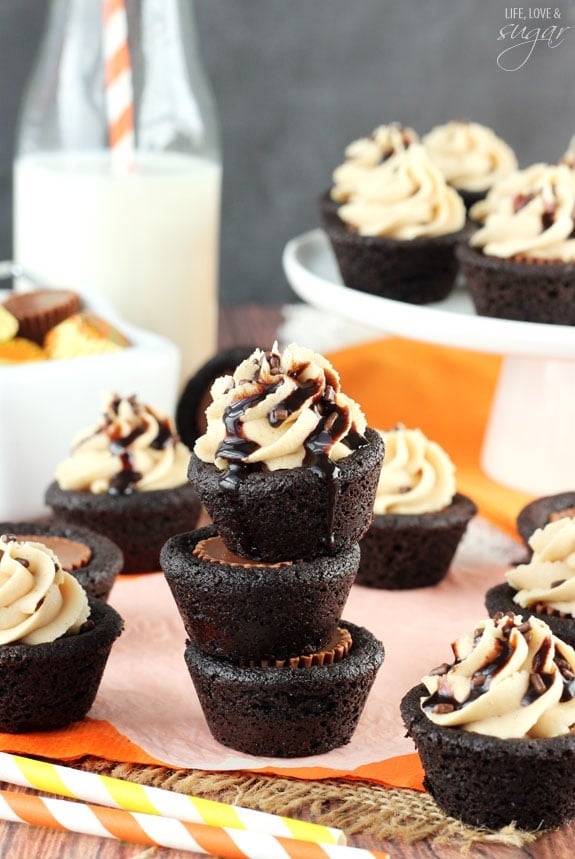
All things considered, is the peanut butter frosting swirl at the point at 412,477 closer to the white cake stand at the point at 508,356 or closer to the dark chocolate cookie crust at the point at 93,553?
the white cake stand at the point at 508,356

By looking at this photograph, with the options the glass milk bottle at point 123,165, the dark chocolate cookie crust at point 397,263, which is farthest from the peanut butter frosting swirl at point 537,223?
the glass milk bottle at point 123,165

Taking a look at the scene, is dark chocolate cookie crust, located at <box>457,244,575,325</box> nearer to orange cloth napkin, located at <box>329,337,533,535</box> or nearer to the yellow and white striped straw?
orange cloth napkin, located at <box>329,337,533,535</box>

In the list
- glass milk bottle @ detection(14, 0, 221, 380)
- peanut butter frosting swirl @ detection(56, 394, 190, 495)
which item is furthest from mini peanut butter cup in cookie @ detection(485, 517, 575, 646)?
glass milk bottle @ detection(14, 0, 221, 380)

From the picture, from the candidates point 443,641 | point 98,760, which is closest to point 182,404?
point 443,641

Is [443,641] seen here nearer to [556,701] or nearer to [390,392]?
[556,701]

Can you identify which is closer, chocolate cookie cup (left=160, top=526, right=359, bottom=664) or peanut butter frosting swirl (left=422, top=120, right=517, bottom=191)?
chocolate cookie cup (left=160, top=526, right=359, bottom=664)

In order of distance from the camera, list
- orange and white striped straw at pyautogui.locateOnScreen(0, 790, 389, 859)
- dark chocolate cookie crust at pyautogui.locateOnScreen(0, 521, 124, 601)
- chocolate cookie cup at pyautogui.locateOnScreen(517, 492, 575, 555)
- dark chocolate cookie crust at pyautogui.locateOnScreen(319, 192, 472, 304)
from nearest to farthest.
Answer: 1. orange and white striped straw at pyautogui.locateOnScreen(0, 790, 389, 859)
2. dark chocolate cookie crust at pyautogui.locateOnScreen(0, 521, 124, 601)
3. chocolate cookie cup at pyautogui.locateOnScreen(517, 492, 575, 555)
4. dark chocolate cookie crust at pyautogui.locateOnScreen(319, 192, 472, 304)

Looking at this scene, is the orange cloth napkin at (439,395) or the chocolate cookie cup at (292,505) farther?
the orange cloth napkin at (439,395)
